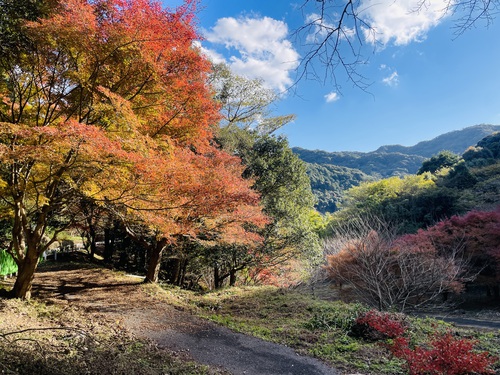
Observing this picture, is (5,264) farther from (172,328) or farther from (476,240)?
(476,240)

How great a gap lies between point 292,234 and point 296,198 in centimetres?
204

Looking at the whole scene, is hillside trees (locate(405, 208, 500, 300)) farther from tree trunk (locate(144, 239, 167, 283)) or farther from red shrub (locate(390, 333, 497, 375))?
tree trunk (locate(144, 239, 167, 283))

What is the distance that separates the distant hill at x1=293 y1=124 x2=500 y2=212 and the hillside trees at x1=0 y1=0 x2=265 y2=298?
5824cm

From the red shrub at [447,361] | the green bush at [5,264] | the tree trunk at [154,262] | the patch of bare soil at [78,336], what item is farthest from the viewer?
the tree trunk at [154,262]

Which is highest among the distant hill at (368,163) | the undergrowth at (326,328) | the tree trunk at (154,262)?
the distant hill at (368,163)

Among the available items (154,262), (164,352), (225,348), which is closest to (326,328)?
(225,348)

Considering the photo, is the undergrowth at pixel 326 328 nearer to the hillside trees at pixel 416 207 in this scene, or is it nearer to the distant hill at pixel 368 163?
the hillside trees at pixel 416 207

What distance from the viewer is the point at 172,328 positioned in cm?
621

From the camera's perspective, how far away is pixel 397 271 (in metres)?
13.4

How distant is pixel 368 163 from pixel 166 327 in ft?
313

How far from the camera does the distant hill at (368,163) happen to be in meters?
66.9

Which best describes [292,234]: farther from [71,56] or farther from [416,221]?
[416,221]

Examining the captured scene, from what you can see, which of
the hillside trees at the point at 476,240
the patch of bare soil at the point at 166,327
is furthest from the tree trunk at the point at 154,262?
the hillside trees at the point at 476,240

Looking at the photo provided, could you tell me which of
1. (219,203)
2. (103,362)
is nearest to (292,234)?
(219,203)
